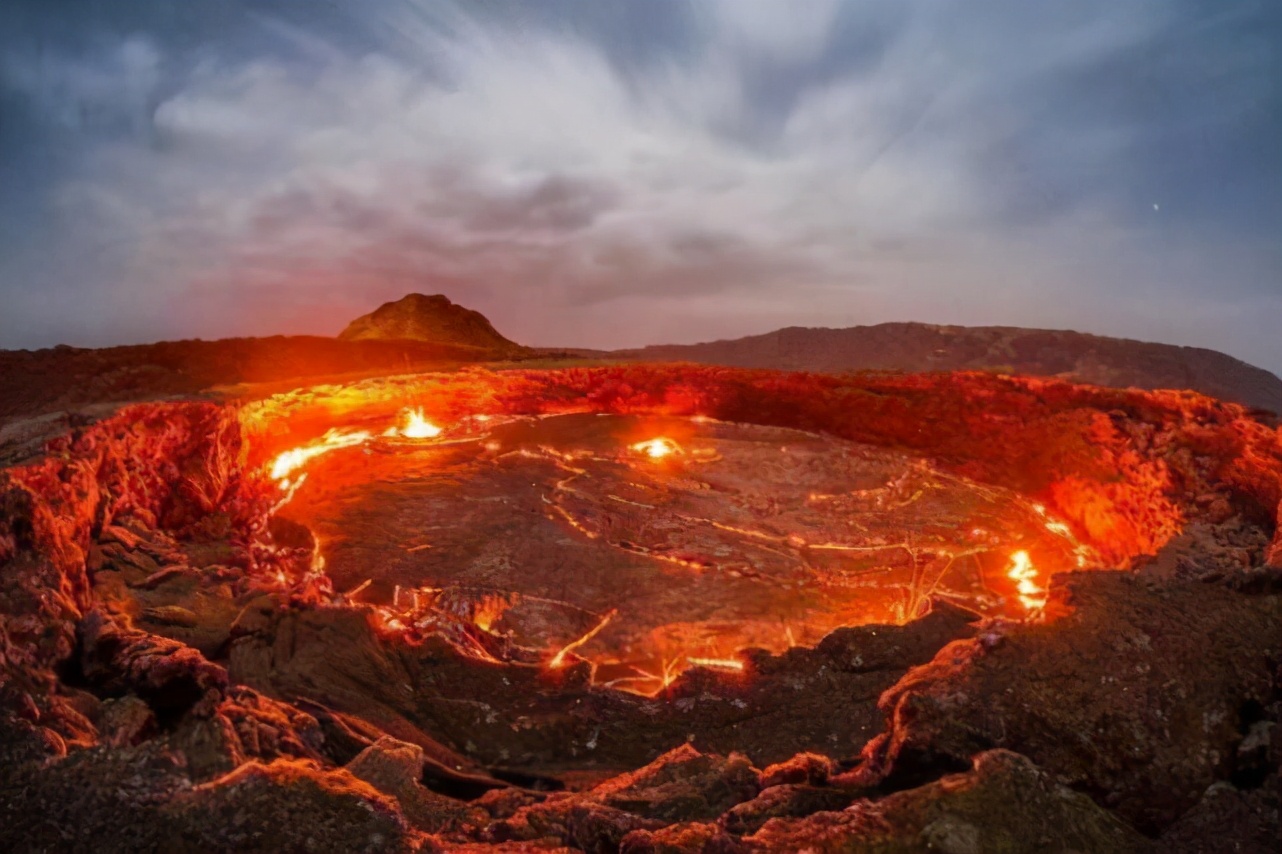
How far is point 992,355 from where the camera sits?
11.1 meters

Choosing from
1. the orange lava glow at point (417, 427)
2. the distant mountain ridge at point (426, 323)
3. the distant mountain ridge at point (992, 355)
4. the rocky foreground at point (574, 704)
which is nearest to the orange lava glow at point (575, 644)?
the rocky foreground at point (574, 704)

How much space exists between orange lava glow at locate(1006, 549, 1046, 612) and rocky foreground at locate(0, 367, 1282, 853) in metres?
0.77

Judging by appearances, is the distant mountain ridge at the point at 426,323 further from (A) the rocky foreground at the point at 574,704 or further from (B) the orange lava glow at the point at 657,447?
(A) the rocky foreground at the point at 574,704

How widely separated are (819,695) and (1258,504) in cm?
451

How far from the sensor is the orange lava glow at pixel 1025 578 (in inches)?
251

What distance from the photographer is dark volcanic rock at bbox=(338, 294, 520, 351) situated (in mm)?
16188

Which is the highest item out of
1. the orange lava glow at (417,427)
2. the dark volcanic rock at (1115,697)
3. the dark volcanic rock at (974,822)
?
the orange lava glow at (417,427)

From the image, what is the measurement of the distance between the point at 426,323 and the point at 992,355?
12159mm

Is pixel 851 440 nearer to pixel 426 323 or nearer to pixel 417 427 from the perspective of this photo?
pixel 417 427

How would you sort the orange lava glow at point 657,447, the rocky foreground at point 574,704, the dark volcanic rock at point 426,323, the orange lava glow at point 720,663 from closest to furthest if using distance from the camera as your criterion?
the rocky foreground at point 574,704 < the orange lava glow at point 720,663 < the orange lava glow at point 657,447 < the dark volcanic rock at point 426,323

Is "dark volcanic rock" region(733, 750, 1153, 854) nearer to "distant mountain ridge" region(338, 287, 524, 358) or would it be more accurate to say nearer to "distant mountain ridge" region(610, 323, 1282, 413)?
"distant mountain ridge" region(610, 323, 1282, 413)

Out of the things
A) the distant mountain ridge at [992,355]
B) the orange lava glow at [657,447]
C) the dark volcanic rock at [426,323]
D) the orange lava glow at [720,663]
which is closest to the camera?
the orange lava glow at [720,663]

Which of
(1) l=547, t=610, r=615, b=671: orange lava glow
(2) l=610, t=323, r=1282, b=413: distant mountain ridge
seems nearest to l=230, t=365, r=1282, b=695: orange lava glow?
(1) l=547, t=610, r=615, b=671: orange lava glow

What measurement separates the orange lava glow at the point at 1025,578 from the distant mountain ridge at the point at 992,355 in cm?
302
